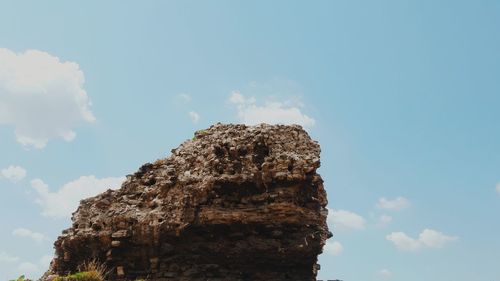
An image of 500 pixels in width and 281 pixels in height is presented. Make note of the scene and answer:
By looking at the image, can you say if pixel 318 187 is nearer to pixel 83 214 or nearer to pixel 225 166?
pixel 225 166

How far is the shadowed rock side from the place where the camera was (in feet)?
54.9

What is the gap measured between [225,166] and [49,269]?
28.8ft

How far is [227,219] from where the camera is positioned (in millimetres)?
16797

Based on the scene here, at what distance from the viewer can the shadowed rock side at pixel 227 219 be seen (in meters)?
16.7

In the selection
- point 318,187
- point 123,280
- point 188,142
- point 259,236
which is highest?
point 188,142

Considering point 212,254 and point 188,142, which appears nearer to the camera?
point 212,254

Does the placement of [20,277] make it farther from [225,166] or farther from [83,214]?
[225,166]

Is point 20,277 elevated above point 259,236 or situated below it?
below

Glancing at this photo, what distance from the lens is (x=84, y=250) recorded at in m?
18.6

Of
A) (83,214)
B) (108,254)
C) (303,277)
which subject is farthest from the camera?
(83,214)

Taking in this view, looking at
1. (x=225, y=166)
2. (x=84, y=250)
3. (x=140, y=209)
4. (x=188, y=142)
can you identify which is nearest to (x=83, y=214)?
Result: (x=84, y=250)

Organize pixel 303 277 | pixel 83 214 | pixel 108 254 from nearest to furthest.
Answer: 1. pixel 303 277
2. pixel 108 254
3. pixel 83 214

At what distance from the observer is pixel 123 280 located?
→ 57.5 ft

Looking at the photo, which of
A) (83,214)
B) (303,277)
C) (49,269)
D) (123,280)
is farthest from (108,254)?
(303,277)
